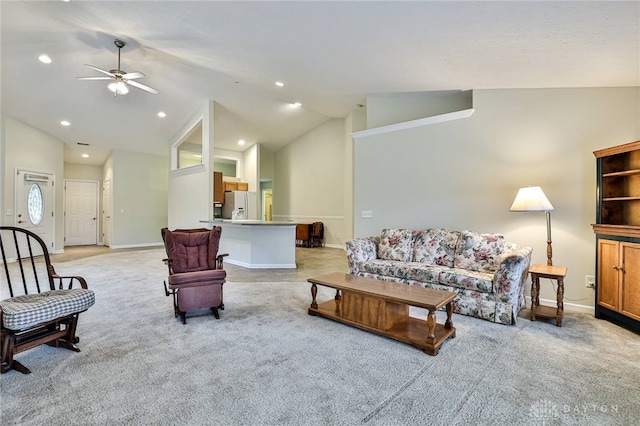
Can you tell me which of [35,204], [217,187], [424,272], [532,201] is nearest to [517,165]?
[532,201]

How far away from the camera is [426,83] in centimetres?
428

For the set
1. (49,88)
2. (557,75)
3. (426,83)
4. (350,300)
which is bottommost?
(350,300)

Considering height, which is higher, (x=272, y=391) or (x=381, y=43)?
(x=381, y=43)

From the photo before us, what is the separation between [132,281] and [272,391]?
13.2ft

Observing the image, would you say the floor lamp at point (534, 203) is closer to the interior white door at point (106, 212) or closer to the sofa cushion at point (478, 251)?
the sofa cushion at point (478, 251)

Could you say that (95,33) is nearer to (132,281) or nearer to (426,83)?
(132,281)

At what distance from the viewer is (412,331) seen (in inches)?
107

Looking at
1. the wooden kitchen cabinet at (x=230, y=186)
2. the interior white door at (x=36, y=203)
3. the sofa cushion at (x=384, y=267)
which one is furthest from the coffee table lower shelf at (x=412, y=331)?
the interior white door at (x=36, y=203)

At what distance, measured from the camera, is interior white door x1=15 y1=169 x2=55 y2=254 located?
6780 mm

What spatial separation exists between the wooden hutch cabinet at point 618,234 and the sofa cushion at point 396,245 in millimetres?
1990

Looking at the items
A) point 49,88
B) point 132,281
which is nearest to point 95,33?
point 49,88

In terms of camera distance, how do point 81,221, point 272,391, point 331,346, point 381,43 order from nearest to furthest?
point 272,391, point 331,346, point 381,43, point 81,221

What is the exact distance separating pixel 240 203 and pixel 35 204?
4733mm

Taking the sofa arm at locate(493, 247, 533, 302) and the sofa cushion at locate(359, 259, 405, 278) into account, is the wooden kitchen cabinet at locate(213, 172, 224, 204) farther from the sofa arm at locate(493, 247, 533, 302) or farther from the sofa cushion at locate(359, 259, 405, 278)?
the sofa arm at locate(493, 247, 533, 302)
